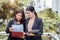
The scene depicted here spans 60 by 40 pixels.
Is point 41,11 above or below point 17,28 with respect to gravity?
above

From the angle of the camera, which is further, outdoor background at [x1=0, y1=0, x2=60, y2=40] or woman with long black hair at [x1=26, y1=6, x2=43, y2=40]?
outdoor background at [x1=0, y1=0, x2=60, y2=40]

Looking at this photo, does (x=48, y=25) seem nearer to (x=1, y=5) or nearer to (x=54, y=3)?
(x=54, y=3)

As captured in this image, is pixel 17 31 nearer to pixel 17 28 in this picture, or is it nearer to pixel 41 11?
pixel 17 28

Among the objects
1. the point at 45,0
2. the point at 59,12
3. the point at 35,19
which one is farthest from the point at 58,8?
the point at 35,19

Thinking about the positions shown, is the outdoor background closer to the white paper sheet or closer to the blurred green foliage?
the blurred green foliage

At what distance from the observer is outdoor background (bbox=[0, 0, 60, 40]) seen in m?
3.88

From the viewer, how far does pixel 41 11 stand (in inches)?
162

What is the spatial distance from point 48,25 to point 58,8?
0.50 metres

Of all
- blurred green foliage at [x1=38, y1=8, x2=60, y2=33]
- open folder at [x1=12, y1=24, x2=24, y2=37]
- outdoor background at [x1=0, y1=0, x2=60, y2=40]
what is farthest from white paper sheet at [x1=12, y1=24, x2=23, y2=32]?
blurred green foliage at [x1=38, y1=8, x2=60, y2=33]

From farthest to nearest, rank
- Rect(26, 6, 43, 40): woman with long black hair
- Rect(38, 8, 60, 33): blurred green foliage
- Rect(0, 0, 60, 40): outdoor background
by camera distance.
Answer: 1. Rect(38, 8, 60, 33): blurred green foliage
2. Rect(0, 0, 60, 40): outdoor background
3. Rect(26, 6, 43, 40): woman with long black hair

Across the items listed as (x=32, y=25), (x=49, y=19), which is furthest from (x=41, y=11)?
(x=32, y=25)

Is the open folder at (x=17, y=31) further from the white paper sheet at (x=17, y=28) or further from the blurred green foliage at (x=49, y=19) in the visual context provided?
the blurred green foliage at (x=49, y=19)

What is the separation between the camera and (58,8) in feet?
13.6

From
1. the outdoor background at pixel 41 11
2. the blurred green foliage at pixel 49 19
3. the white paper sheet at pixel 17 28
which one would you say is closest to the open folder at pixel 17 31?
the white paper sheet at pixel 17 28
